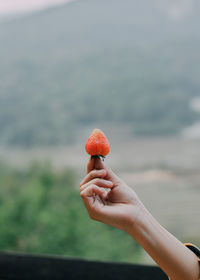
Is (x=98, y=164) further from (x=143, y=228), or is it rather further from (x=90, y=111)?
(x=90, y=111)

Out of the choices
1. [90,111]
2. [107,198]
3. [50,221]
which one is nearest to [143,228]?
[107,198]

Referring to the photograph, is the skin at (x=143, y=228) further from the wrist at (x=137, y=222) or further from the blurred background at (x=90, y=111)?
the blurred background at (x=90, y=111)

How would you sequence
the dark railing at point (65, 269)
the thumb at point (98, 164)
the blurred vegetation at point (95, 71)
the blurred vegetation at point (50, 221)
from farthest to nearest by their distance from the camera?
the blurred vegetation at point (95, 71), the blurred vegetation at point (50, 221), the dark railing at point (65, 269), the thumb at point (98, 164)

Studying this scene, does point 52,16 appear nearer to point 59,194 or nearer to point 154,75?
point 154,75

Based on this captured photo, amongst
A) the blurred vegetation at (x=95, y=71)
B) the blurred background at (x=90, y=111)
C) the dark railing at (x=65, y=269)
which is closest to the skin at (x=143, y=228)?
the dark railing at (x=65, y=269)

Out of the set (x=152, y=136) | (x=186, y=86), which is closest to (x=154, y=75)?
(x=186, y=86)

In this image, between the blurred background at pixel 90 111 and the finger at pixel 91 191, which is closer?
the finger at pixel 91 191
